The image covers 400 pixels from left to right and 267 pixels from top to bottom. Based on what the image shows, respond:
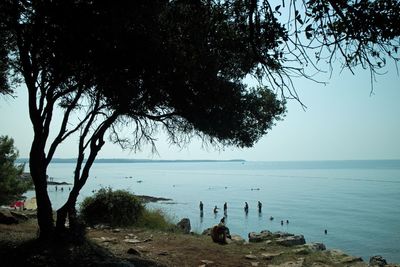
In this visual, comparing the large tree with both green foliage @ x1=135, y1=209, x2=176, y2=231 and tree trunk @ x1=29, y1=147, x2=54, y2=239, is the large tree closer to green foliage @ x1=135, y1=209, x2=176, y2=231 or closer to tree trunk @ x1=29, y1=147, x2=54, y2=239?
tree trunk @ x1=29, y1=147, x2=54, y2=239

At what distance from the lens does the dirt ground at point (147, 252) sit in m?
7.84

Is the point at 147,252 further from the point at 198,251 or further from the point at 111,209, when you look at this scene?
the point at 111,209

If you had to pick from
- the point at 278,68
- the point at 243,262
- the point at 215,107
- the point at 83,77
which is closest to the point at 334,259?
the point at 243,262

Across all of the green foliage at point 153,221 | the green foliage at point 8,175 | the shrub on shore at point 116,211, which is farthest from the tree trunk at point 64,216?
the green foliage at point 8,175

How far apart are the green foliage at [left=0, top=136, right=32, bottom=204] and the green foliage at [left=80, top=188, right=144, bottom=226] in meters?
12.3

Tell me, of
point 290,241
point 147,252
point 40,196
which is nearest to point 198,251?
point 147,252

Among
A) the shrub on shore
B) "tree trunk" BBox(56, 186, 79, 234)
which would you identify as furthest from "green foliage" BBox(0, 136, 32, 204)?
"tree trunk" BBox(56, 186, 79, 234)

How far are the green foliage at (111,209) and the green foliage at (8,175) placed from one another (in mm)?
12258

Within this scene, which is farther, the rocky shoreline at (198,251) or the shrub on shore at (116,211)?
the shrub on shore at (116,211)

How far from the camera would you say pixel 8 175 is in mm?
25125

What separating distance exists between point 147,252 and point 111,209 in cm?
548

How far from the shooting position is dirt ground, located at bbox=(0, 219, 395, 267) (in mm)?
7840

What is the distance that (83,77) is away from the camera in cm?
834

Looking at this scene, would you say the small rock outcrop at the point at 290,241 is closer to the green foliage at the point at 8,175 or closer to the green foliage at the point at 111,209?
the green foliage at the point at 111,209
